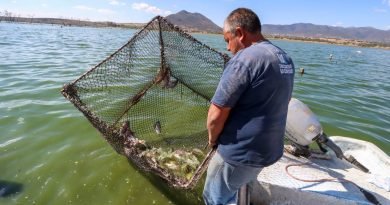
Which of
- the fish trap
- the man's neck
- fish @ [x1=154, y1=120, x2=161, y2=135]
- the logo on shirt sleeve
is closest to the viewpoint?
the logo on shirt sleeve

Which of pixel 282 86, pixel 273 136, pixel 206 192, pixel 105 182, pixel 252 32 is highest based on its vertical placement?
pixel 252 32

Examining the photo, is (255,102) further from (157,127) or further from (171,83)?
(157,127)

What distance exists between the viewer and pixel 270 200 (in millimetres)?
4293

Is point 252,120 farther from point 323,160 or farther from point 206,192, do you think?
point 323,160

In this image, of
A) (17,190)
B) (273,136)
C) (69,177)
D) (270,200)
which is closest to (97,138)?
(69,177)

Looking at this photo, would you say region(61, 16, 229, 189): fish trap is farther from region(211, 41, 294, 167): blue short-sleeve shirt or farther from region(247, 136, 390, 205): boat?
region(211, 41, 294, 167): blue short-sleeve shirt

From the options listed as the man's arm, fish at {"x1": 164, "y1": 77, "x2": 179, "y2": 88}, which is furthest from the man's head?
fish at {"x1": 164, "y1": 77, "x2": 179, "y2": 88}

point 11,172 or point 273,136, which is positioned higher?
point 273,136

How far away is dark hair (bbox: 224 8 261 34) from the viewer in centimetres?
275

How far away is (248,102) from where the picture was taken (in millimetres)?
2719

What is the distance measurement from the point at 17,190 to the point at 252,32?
420cm

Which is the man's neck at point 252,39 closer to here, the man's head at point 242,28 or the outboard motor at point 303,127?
the man's head at point 242,28

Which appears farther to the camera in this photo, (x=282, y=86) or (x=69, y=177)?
(x=69, y=177)

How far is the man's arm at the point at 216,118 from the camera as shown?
2756 mm
